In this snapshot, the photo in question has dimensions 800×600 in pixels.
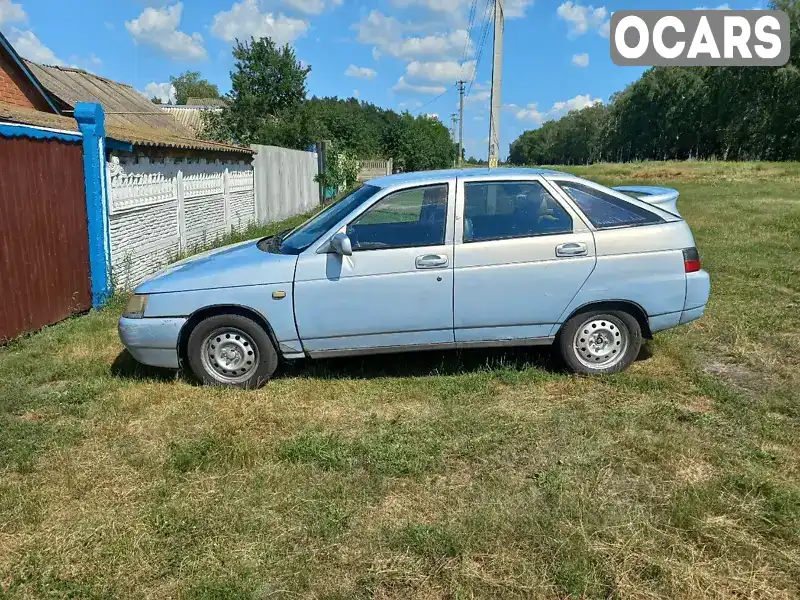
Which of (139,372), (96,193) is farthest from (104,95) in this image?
(139,372)

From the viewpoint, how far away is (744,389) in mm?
4812

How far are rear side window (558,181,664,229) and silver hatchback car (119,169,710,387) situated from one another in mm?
10

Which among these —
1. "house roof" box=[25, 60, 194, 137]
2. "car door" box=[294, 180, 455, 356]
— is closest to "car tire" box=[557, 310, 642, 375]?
"car door" box=[294, 180, 455, 356]

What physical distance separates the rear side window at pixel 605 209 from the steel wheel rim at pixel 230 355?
2.83 m

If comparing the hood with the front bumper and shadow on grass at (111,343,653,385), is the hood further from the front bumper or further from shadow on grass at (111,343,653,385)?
shadow on grass at (111,343,653,385)

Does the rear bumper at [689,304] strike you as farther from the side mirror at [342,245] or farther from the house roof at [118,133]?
the house roof at [118,133]

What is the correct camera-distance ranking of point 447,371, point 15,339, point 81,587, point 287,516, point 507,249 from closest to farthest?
point 81,587, point 287,516, point 507,249, point 447,371, point 15,339

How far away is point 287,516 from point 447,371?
236 cm

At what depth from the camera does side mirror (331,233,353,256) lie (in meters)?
4.61

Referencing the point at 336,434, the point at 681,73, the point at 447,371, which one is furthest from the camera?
the point at 681,73

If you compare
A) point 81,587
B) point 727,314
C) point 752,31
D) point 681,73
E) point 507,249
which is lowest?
point 81,587

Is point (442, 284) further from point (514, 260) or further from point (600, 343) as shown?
point (600, 343)

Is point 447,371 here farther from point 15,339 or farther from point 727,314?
point 15,339

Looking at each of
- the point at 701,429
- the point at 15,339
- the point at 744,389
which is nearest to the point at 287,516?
the point at 701,429
